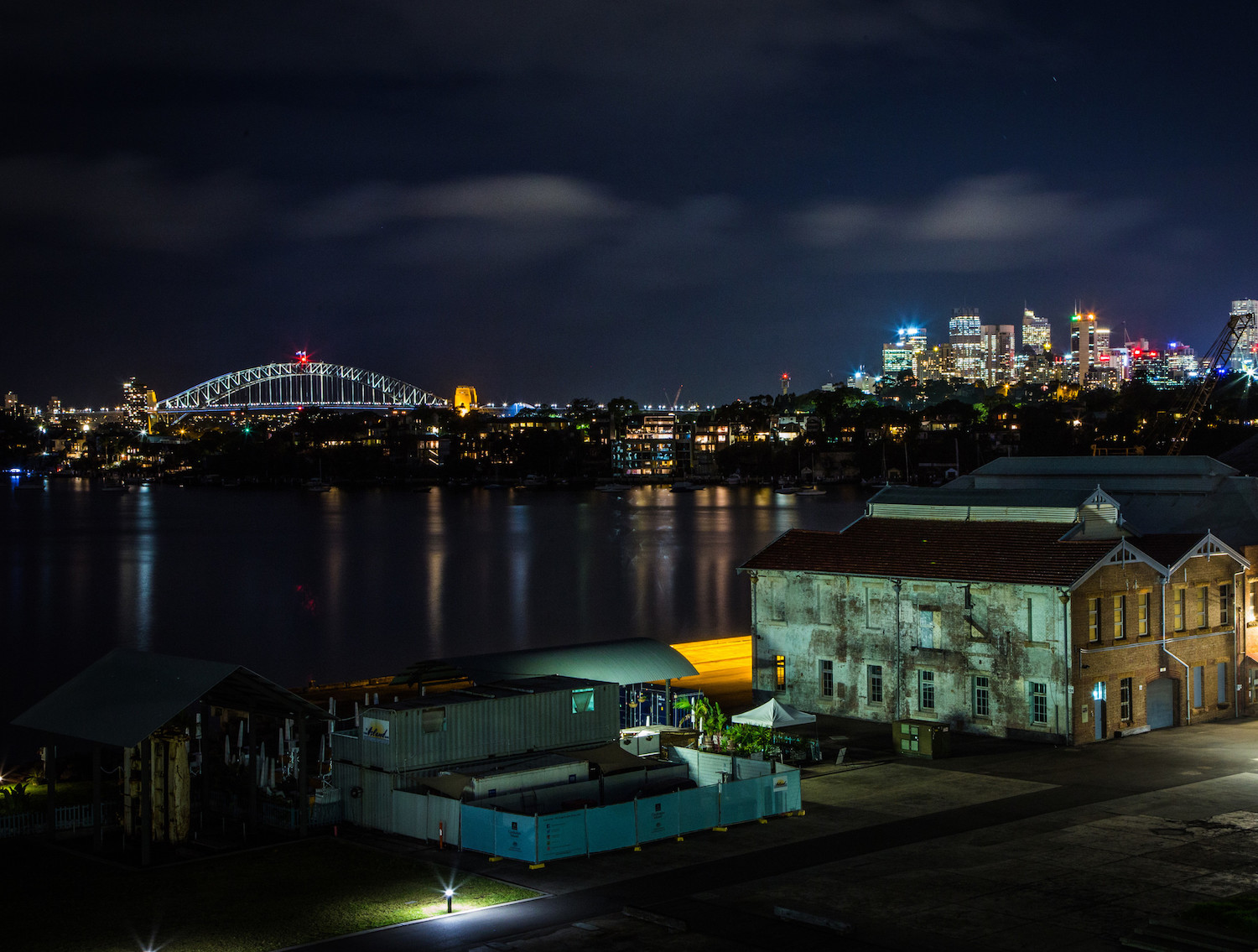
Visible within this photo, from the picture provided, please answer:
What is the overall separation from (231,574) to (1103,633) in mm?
82234

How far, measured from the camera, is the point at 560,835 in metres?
18.9

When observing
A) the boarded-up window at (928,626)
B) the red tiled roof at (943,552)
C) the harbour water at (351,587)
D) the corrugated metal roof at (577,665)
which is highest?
the red tiled roof at (943,552)

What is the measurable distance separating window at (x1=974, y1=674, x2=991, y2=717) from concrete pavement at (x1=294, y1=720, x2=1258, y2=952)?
370 cm

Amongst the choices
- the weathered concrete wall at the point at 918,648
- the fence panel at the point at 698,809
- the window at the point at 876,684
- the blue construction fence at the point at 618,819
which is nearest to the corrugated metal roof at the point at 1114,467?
the weathered concrete wall at the point at 918,648

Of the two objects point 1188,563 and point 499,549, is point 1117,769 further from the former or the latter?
point 499,549

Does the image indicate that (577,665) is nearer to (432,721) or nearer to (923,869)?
(432,721)

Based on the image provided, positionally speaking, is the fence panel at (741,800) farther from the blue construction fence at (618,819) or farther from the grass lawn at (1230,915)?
the grass lawn at (1230,915)

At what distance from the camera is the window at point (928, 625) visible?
98.0ft

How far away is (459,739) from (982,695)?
13116 mm

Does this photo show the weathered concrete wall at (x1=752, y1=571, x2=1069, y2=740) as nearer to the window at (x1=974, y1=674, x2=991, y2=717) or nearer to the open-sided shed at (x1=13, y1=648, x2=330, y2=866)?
the window at (x1=974, y1=674, x2=991, y2=717)

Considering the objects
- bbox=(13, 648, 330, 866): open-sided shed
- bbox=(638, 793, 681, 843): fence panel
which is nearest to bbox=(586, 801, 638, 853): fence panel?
bbox=(638, 793, 681, 843): fence panel

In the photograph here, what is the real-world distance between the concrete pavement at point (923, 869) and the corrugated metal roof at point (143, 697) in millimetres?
3181

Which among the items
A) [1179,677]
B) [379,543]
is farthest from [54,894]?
[379,543]

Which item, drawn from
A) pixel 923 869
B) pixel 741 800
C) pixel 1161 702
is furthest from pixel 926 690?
pixel 923 869
